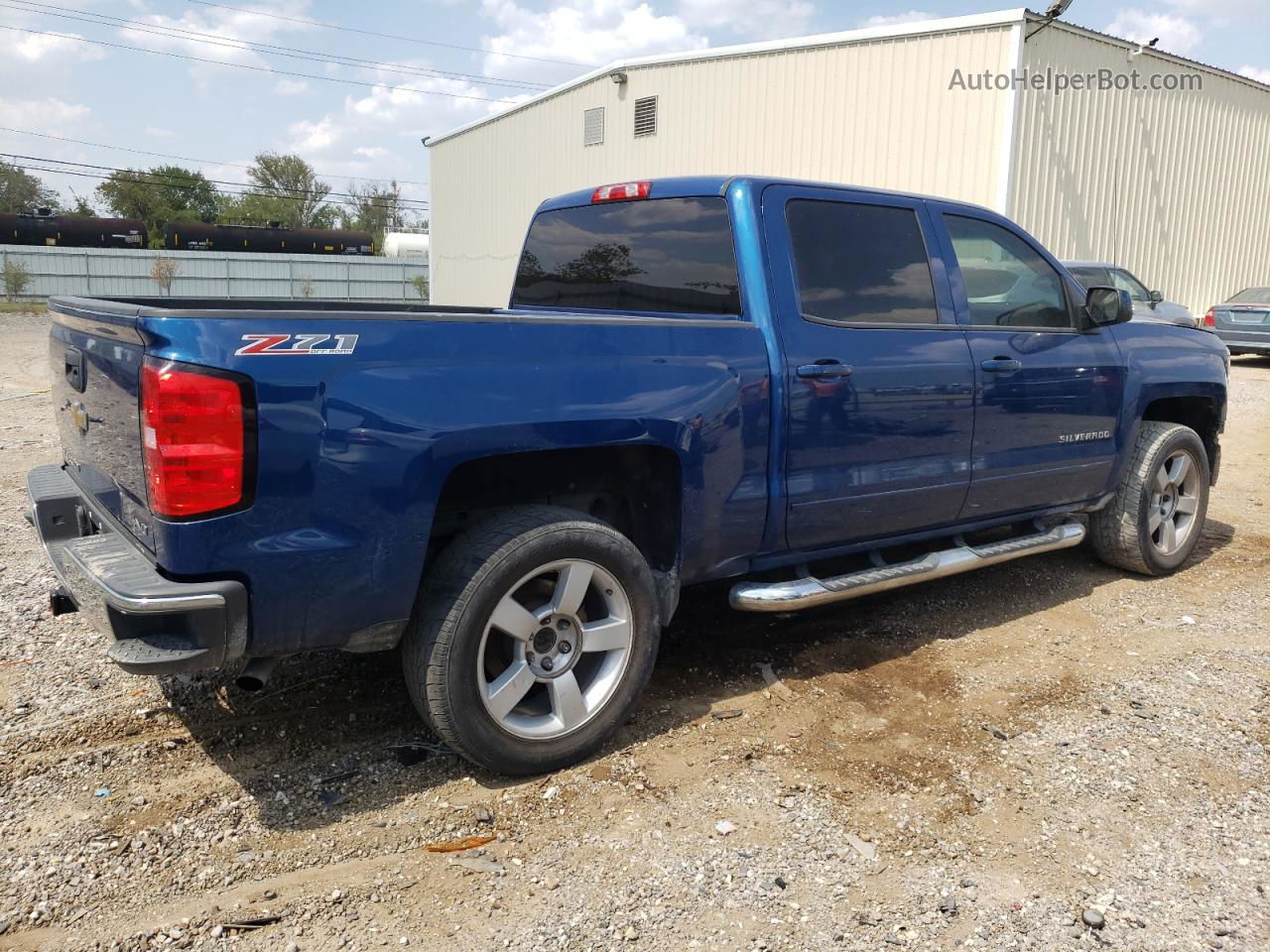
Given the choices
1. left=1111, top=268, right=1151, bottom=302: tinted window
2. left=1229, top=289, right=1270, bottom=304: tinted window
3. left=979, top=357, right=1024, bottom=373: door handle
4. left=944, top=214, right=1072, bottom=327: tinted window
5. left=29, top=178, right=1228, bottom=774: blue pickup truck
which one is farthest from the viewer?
left=1229, top=289, right=1270, bottom=304: tinted window

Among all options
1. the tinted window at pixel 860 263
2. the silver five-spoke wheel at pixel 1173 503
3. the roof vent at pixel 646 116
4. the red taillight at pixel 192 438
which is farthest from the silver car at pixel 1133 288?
the red taillight at pixel 192 438

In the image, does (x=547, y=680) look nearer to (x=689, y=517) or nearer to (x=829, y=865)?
(x=689, y=517)

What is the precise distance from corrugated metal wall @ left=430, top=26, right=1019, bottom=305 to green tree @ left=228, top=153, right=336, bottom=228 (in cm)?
4762

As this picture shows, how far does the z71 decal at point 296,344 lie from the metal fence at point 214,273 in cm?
3476

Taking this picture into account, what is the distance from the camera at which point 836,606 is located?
5008 mm

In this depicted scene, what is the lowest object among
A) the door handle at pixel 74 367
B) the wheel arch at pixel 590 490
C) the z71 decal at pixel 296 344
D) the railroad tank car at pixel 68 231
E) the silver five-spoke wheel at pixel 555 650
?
the silver five-spoke wheel at pixel 555 650

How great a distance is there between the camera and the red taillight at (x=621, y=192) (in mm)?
4266

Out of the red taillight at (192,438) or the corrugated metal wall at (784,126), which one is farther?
the corrugated metal wall at (784,126)

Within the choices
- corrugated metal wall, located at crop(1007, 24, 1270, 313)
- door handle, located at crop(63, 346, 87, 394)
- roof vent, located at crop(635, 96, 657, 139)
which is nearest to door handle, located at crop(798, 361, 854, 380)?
door handle, located at crop(63, 346, 87, 394)

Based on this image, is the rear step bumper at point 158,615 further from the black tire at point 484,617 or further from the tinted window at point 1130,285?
the tinted window at point 1130,285

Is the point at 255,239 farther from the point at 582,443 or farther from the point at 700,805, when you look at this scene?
the point at 700,805

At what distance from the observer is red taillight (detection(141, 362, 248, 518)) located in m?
2.56

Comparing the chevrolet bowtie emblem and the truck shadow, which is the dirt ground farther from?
the chevrolet bowtie emblem

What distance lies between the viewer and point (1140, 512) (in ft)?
17.8
